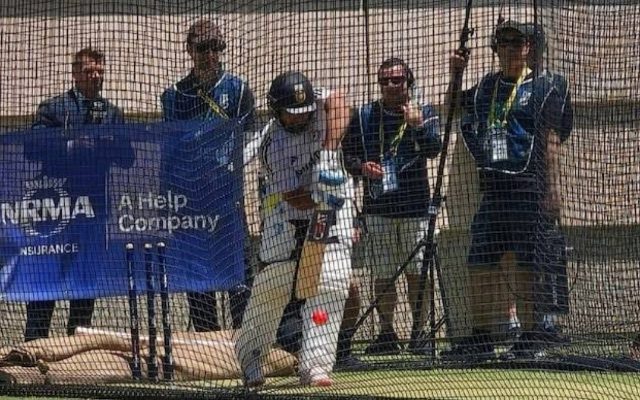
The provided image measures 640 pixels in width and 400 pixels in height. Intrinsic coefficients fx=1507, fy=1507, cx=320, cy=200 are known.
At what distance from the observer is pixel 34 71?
9.55 meters

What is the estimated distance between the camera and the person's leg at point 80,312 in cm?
959

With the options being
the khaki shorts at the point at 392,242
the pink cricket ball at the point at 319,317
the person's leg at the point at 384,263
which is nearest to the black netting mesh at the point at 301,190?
the pink cricket ball at the point at 319,317

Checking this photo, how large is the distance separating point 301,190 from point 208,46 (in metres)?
1.09

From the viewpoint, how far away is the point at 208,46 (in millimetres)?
9148

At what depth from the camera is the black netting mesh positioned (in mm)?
8633

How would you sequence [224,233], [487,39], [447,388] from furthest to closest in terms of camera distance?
[487,39], [224,233], [447,388]

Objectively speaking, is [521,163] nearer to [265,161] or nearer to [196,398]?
[265,161]

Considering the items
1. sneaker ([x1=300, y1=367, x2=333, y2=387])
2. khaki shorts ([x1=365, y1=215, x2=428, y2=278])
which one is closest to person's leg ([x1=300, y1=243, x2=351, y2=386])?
sneaker ([x1=300, y1=367, x2=333, y2=387])

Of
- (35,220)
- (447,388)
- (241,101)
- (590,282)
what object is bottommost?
(447,388)

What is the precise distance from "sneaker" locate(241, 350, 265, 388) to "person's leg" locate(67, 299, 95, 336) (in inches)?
56.3

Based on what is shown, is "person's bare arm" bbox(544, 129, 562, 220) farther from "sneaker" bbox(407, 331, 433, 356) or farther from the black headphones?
"sneaker" bbox(407, 331, 433, 356)

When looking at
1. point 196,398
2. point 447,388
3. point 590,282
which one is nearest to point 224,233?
point 196,398

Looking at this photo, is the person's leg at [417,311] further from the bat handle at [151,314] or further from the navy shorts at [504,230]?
the bat handle at [151,314]

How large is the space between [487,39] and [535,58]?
0.93 meters
